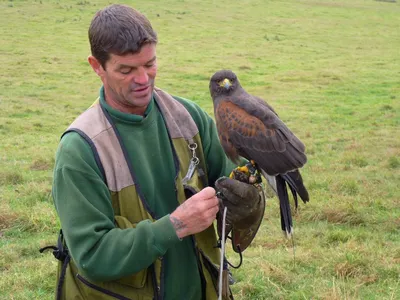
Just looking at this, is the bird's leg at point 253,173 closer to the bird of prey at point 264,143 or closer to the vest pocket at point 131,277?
the bird of prey at point 264,143

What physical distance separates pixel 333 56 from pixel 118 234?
26.4 meters

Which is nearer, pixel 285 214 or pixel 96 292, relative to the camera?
pixel 96 292

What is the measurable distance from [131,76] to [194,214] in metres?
0.80

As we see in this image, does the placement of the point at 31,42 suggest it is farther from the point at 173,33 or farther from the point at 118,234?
the point at 118,234

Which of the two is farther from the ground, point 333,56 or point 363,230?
point 363,230

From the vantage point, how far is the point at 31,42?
28.7 metres

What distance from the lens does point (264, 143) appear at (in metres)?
4.45

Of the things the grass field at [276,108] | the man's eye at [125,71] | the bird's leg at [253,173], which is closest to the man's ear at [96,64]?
the man's eye at [125,71]

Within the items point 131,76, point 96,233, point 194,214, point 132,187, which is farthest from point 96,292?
point 131,76

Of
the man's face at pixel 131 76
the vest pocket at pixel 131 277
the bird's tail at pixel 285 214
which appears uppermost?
the man's face at pixel 131 76

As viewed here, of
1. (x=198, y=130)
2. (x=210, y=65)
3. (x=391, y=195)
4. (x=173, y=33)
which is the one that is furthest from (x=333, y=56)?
(x=198, y=130)

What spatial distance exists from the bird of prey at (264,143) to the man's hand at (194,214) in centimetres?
114

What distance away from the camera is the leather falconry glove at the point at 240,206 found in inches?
134

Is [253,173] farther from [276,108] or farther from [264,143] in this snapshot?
[276,108]
